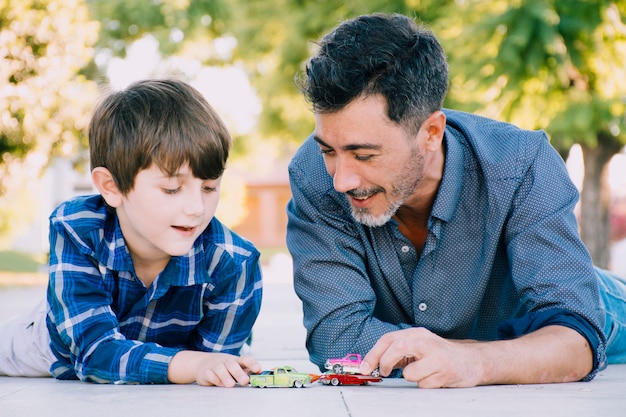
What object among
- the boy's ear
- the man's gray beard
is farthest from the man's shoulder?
the boy's ear

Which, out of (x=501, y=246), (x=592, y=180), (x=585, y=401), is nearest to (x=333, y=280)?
(x=501, y=246)

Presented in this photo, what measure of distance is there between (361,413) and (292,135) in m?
19.3

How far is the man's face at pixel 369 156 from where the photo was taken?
3365 millimetres

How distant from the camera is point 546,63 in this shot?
11.0 meters

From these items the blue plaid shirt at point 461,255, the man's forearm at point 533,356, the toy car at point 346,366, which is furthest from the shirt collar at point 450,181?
the toy car at point 346,366

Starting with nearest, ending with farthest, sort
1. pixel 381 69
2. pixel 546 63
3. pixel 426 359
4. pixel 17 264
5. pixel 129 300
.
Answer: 1. pixel 426 359
2. pixel 381 69
3. pixel 129 300
4. pixel 546 63
5. pixel 17 264

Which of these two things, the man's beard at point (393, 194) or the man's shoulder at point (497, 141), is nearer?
the man's beard at point (393, 194)

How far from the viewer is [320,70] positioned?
137 inches

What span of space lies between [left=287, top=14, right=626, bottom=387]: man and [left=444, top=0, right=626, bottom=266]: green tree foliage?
704 cm

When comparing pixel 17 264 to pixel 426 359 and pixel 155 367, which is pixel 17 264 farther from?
pixel 426 359

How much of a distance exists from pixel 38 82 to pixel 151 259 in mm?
11105

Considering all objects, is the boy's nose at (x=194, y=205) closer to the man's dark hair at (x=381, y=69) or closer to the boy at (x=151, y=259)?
the boy at (x=151, y=259)

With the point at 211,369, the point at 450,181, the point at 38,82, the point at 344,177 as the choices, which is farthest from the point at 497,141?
the point at 38,82

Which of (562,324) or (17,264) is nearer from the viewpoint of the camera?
(562,324)
